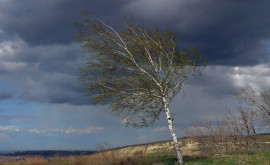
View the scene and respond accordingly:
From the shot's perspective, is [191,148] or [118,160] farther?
[191,148]

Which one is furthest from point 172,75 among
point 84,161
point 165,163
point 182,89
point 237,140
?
point 237,140

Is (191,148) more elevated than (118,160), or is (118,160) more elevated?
(118,160)

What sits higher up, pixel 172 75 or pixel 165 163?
pixel 172 75

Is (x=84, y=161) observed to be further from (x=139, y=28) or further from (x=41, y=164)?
(x=139, y=28)

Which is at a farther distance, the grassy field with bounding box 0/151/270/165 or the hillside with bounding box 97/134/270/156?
the hillside with bounding box 97/134/270/156

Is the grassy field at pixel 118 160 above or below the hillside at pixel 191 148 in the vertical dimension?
above

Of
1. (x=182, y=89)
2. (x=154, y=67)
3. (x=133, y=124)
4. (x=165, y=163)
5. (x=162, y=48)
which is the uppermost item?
(x=162, y=48)

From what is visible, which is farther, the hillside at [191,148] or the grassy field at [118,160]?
the hillside at [191,148]

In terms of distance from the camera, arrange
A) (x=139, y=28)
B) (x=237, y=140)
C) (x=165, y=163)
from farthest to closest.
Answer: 1. (x=237, y=140)
2. (x=139, y=28)
3. (x=165, y=163)

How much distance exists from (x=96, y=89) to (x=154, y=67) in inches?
178

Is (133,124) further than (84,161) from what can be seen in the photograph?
No

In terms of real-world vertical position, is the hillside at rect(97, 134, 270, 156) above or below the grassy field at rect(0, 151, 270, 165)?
below

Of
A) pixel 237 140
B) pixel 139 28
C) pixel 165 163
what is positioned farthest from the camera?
pixel 237 140

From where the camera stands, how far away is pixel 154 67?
22625mm
